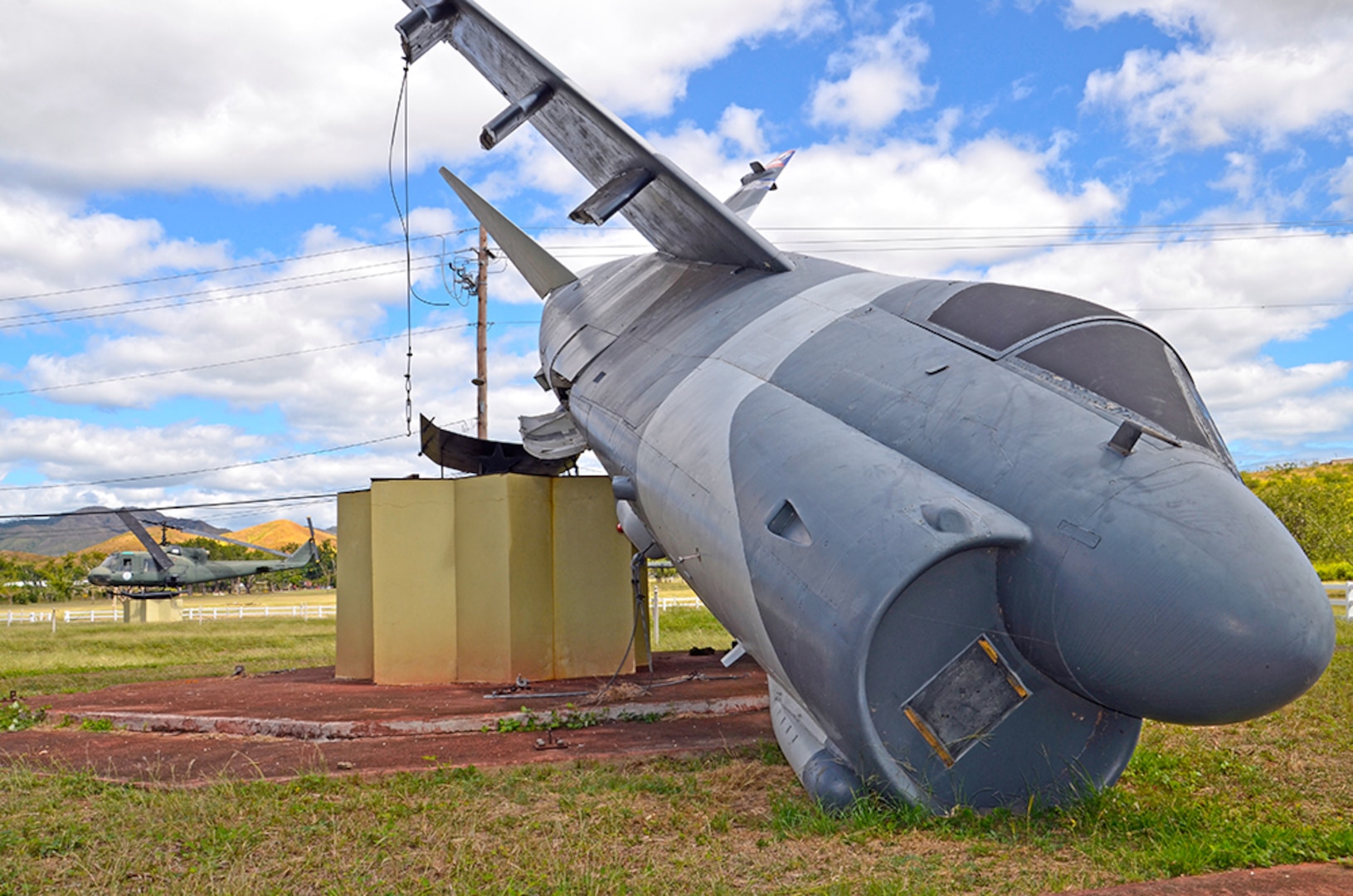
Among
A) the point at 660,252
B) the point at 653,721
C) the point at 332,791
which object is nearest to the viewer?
the point at 332,791

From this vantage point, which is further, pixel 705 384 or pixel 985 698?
pixel 705 384

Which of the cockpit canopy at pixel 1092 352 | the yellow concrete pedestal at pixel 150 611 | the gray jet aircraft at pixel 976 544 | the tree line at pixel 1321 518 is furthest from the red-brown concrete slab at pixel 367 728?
the yellow concrete pedestal at pixel 150 611

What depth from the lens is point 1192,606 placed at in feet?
16.1

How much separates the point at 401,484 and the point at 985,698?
10.1m

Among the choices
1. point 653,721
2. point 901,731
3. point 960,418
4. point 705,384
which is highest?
point 705,384

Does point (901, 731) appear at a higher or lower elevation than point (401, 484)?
lower

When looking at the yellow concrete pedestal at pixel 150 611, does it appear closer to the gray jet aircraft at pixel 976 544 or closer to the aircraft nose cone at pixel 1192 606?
the gray jet aircraft at pixel 976 544

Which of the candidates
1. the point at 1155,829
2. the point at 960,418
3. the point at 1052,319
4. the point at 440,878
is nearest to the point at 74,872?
the point at 440,878

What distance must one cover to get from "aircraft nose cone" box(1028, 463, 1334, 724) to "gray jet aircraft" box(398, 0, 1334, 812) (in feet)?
0.04

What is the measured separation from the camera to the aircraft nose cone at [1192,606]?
4867 mm

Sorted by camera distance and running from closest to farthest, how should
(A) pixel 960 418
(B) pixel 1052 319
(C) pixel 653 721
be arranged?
(A) pixel 960 418 → (B) pixel 1052 319 → (C) pixel 653 721

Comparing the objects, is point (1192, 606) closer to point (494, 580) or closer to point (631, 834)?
point (631, 834)

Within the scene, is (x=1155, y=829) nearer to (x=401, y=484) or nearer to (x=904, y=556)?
(x=904, y=556)

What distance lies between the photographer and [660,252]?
1191 cm
